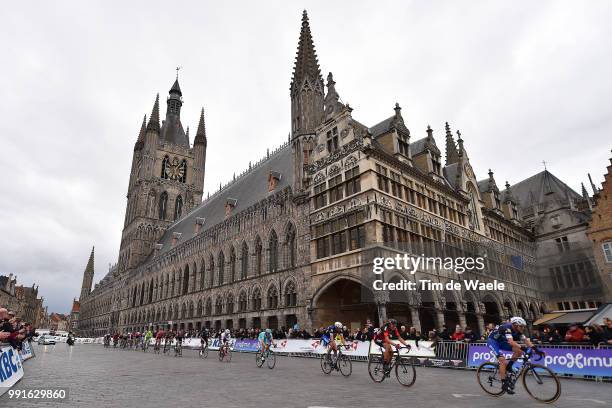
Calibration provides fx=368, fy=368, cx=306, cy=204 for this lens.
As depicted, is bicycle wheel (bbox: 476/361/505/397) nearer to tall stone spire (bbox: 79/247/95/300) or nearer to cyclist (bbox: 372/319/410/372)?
cyclist (bbox: 372/319/410/372)

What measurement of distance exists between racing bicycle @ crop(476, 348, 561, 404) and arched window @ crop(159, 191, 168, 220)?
225ft

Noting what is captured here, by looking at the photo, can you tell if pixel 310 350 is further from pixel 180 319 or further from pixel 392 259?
pixel 180 319

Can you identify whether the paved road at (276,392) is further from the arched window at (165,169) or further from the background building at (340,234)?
the arched window at (165,169)

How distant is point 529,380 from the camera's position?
24.6 feet

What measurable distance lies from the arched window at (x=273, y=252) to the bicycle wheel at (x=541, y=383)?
24.6 metres

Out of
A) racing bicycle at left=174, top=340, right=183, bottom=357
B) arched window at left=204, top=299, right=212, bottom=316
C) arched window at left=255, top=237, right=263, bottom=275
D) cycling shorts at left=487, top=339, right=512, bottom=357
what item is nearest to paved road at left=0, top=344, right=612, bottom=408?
cycling shorts at left=487, top=339, right=512, bottom=357

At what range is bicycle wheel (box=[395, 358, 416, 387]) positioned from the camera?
9.27 m

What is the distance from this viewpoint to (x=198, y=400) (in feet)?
23.6

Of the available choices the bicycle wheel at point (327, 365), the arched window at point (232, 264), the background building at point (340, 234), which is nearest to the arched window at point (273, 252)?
the background building at point (340, 234)

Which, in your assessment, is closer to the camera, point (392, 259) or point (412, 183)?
point (392, 259)

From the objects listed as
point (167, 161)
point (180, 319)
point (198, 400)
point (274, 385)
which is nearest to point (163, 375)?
point (274, 385)

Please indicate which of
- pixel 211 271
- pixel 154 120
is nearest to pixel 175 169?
pixel 154 120

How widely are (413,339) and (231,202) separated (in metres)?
29.6

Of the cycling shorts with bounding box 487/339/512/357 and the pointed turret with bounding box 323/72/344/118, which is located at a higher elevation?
the pointed turret with bounding box 323/72/344/118
